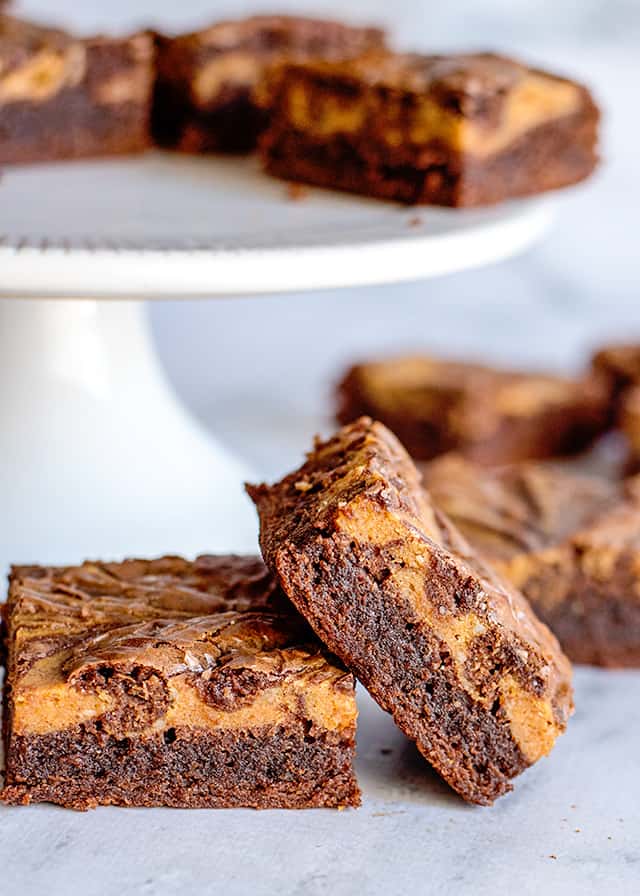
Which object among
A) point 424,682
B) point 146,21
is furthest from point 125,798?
point 146,21

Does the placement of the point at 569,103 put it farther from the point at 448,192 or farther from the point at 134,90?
the point at 134,90

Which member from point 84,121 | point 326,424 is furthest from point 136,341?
point 326,424

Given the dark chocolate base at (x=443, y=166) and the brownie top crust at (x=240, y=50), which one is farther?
the brownie top crust at (x=240, y=50)

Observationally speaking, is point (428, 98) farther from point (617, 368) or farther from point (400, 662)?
point (400, 662)

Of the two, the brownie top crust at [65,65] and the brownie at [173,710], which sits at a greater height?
the brownie top crust at [65,65]

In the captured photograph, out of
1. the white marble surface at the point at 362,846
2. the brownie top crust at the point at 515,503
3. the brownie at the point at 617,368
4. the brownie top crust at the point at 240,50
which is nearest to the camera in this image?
the white marble surface at the point at 362,846

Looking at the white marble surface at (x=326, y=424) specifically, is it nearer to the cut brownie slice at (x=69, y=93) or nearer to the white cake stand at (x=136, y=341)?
the white cake stand at (x=136, y=341)

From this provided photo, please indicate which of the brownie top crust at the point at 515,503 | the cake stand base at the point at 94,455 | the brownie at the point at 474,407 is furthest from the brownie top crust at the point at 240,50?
the brownie top crust at the point at 515,503
